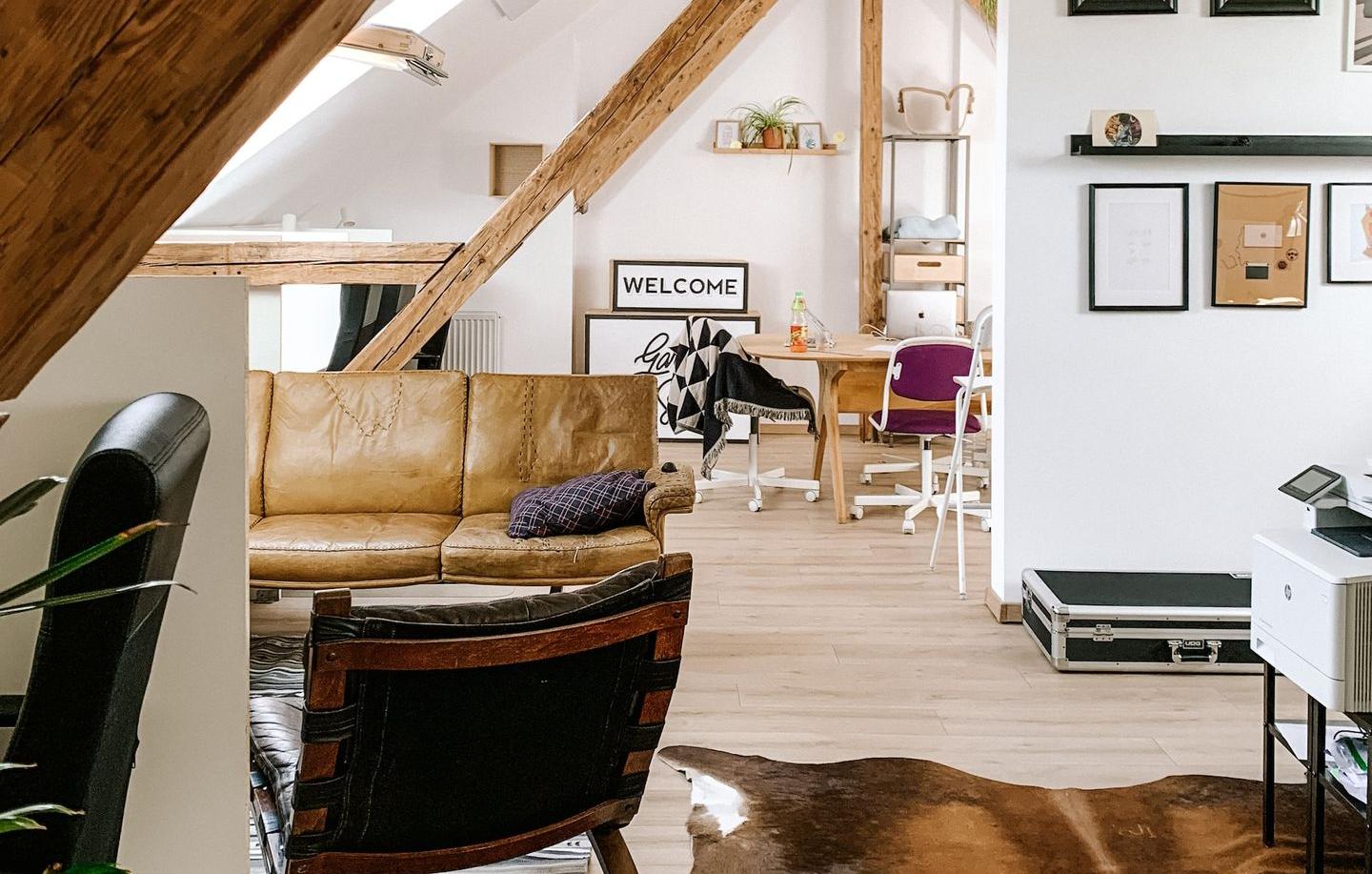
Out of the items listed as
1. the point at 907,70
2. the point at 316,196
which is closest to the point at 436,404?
the point at 316,196

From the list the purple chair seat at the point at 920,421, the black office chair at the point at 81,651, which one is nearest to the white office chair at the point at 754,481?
the purple chair seat at the point at 920,421

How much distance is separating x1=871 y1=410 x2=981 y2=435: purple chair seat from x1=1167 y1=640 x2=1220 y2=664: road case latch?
1.99 m

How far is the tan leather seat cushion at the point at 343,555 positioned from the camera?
3939 millimetres

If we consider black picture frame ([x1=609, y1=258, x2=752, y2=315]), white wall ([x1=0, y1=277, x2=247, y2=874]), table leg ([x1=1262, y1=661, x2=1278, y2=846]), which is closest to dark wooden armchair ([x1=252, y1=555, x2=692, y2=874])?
white wall ([x1=0, y1=277, x2=247, y2=874])

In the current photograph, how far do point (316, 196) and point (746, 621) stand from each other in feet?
16.6

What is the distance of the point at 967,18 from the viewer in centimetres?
867

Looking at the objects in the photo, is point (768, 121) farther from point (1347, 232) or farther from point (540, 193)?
point (1347, 232)

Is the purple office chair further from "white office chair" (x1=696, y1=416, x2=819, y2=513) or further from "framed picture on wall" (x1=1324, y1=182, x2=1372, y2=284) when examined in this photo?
"framed picture on wall" (x1=1324, y1=182, x2=1372, y2=284)

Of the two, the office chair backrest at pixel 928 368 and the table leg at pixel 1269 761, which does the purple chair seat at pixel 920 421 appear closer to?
the office chair backrest at pixel 928 368

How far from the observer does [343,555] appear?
395 centimetres

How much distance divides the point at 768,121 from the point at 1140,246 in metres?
4.61

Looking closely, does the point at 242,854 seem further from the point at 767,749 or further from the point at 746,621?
the point at 746,621

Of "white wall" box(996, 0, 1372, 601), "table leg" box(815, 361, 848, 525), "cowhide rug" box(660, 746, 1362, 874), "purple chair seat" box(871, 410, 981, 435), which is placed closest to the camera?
"cowhide rug" box(660, 746, 1362, 874)

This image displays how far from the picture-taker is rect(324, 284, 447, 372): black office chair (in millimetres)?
6707
